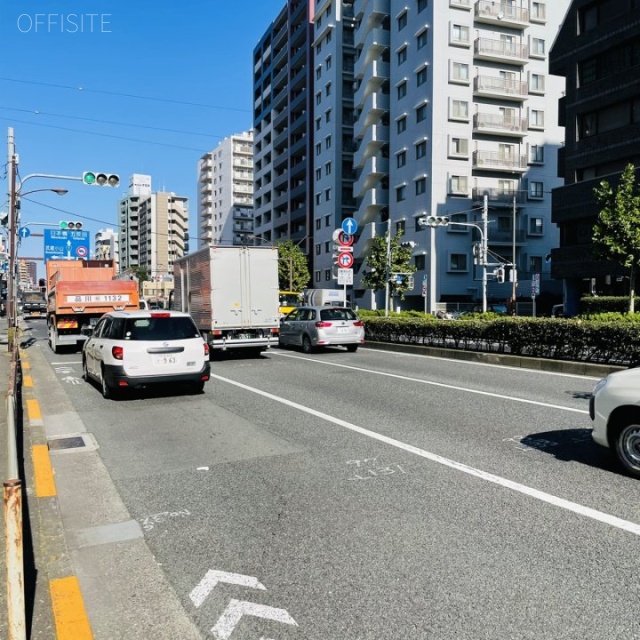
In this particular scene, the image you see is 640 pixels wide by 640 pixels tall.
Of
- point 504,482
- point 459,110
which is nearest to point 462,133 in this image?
point 459,110

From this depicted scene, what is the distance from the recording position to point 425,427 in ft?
25.3

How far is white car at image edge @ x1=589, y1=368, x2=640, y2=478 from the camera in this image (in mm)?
5332

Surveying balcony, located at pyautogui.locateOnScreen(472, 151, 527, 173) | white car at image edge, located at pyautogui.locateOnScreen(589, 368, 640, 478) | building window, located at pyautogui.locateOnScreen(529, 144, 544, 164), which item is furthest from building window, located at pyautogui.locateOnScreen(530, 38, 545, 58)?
white car at image edge, located at pyautogui.locateOnScreen(589, 368, 640, 478)

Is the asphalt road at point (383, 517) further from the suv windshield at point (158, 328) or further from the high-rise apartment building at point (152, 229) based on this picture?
the high-rise apartment building at point (152, 229)

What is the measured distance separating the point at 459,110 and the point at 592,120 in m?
13.5

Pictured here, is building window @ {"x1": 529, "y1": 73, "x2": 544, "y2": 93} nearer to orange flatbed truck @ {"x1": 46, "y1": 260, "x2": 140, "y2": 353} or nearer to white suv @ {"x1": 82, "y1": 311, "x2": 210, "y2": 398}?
orange flatbed truck @ {"x1": 46, "y1": 260, "x2": 140, "y2": 353}

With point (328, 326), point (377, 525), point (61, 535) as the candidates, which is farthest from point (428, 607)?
point (328, 326)

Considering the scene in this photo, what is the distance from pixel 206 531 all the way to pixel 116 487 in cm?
155

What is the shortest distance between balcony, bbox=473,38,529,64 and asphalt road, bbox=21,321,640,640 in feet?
155

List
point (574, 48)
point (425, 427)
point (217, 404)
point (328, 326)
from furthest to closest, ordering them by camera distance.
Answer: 1. point (574, 48)
2. point (328, 326)
3. point (217, 404)
4. point (425, 427)

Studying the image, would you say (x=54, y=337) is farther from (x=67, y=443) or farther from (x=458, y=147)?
(x=458, y=147)

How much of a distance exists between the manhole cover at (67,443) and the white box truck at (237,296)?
9.74 meters

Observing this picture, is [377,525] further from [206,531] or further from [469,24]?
[469,24]

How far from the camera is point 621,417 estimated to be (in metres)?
5.48
